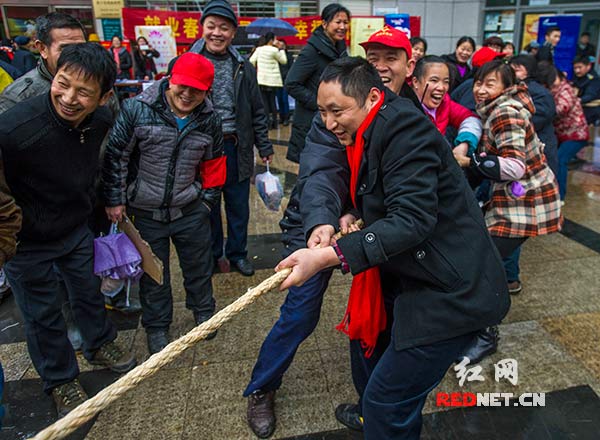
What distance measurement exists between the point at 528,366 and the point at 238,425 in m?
1.68

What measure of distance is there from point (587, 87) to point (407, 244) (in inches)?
293

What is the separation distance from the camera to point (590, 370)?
2674 mm

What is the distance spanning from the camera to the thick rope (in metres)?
1.25

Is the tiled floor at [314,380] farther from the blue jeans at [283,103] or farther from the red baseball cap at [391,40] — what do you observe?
the blue jeans at [283,103]

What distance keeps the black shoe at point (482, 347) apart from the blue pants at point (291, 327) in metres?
1.11

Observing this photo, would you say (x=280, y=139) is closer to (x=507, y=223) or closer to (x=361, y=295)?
(x=507, y=223)

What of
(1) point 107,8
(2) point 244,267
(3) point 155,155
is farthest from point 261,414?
(1) point 107,8

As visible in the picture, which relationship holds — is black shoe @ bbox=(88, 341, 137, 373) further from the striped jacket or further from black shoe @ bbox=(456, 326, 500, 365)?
the striped jacket

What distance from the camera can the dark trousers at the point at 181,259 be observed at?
114 inches

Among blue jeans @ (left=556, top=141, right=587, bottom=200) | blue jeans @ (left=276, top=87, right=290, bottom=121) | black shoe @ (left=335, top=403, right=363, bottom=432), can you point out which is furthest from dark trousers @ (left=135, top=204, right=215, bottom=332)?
blue jeans @ (left=276, top=87, right=290, bottom=121)

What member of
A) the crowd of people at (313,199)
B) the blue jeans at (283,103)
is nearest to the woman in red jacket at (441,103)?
the crowd of people at (313,199)

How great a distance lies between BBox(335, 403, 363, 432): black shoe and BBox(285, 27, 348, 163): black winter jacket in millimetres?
2393

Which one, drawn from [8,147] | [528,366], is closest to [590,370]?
[528,366]

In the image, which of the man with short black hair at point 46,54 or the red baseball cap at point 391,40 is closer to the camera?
the red baseball cap at point 391,40
